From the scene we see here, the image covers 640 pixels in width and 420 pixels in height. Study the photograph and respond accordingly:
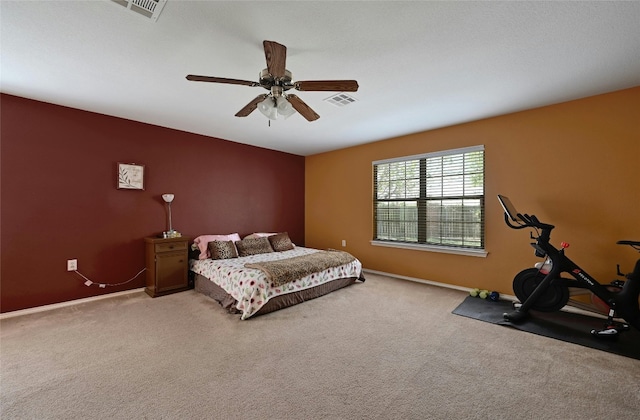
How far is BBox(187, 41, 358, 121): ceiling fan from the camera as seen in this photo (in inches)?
72.1

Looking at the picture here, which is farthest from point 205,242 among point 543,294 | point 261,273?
point 543,294

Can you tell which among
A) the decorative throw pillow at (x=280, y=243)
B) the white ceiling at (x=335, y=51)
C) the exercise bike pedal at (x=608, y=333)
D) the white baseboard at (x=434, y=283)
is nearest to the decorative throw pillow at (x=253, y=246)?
the decorative throw pillow at (x=280, y=243)

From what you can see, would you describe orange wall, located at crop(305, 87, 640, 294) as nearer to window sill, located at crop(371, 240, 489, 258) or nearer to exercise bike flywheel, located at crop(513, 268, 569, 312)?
window sill, located at crop(371, 240, 489, 258)

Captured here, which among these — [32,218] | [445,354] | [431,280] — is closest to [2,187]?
[32,218]

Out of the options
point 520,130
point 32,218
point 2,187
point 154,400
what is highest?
point 520,130

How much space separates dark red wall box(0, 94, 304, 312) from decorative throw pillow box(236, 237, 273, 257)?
0.63 meters

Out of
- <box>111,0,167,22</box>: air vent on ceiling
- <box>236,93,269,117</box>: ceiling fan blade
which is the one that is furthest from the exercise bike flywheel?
<box>111,0,167,22</box>: air vent on ceiling

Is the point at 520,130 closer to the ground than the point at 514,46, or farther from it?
closer to the ground

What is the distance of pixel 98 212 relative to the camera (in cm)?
358

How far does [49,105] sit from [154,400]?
12.0 feet

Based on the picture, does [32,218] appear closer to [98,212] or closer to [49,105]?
[98,212]

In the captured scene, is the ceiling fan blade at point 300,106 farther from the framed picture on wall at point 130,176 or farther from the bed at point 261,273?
the framed picture on wall at point 130,176

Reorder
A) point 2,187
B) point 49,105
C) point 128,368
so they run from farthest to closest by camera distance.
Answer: point 49,105
point 2,187
point 128,368

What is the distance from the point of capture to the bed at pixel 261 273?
121 inches
